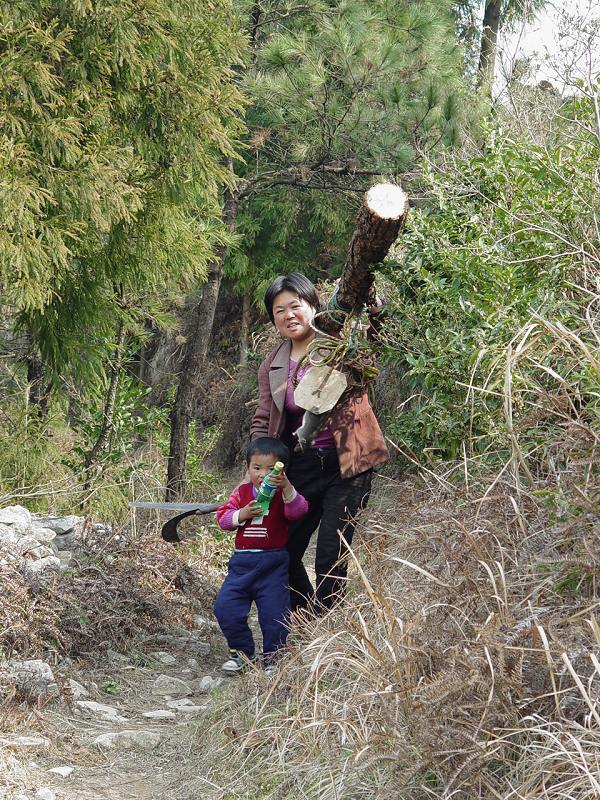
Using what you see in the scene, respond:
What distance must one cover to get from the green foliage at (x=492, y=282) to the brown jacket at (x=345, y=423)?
26 cm

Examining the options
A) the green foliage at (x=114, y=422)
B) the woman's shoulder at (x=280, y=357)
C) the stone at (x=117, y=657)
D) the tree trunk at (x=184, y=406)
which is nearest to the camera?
the woman's shoulder at (x=280, y=357)

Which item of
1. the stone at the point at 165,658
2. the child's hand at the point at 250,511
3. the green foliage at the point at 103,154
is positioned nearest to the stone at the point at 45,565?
the stone at the point at 165,658

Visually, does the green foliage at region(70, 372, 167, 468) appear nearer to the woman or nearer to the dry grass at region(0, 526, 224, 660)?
the dry grass at region(0, 526, 224, 660)

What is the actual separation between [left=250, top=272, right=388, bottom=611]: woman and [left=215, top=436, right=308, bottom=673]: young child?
114 mm

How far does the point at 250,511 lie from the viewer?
14.4 ft

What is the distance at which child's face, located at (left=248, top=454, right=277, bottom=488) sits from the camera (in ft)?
14.5

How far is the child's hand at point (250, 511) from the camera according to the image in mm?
4375

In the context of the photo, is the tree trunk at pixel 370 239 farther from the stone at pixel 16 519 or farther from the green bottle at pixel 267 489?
the stone at pixel 16 519

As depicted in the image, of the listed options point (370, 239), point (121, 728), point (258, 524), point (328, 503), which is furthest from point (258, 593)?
point (370, 239)

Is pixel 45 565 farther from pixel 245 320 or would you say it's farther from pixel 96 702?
pixel 245 320

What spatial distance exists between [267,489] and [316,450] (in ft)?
1.05

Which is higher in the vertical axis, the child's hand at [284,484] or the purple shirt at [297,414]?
the purple shirt at [297,414]

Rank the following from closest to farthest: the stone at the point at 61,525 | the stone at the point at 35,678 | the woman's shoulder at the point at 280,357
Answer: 1. the stone at the point at 35,678
2. the woman's shoulder at the point at 280,357
3. the stone at the point at 61,525

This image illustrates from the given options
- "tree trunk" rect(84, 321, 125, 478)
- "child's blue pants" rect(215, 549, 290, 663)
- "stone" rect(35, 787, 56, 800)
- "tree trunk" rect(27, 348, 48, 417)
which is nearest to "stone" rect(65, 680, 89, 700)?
"child's blue pants" rect(215, 549, 290, 663)
